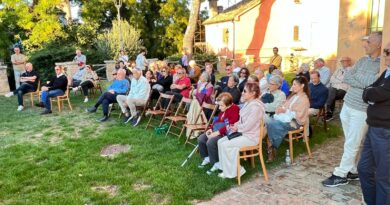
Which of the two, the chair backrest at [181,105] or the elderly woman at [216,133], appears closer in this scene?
the elderly woman at [216,133]

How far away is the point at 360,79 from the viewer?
384 cm

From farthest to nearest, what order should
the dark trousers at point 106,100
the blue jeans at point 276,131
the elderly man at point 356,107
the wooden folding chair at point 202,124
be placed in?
the dark trousers at point 106,100, the wooden folding chair at point 202,124, the blue jeans at point 276,131, the elderly man at point 356,107

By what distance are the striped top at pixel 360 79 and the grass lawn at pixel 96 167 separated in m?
1.61

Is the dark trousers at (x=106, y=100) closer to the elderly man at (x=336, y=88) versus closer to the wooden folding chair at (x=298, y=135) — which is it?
the wooden folding chair at (x=298, y=135)

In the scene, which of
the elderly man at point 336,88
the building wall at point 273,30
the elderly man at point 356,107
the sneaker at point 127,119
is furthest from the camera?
the building wall at point 273,30

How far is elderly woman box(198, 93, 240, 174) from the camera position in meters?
4.77

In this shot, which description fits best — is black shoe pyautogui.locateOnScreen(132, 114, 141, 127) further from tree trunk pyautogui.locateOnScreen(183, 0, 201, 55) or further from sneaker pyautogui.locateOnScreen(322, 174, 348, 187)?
tree trunk pyautogui.locateOnScreen(183, 0, 201, 55)

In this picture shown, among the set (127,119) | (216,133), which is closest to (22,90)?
(127,119)

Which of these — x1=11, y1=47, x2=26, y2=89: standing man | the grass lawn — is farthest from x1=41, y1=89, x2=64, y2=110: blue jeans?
x1=11, y1=47, x2=26, y2=89: standing man

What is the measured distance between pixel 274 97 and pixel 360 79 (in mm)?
2116

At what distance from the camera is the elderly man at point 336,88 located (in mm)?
7488

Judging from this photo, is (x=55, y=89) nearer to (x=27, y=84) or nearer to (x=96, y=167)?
(x=27, y=84)

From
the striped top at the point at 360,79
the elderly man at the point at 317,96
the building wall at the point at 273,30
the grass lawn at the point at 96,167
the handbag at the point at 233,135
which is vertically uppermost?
the building wall at the point at 273,30

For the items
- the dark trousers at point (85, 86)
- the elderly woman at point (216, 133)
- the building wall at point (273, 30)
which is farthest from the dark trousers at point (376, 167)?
the building wall at point (273, 30)
